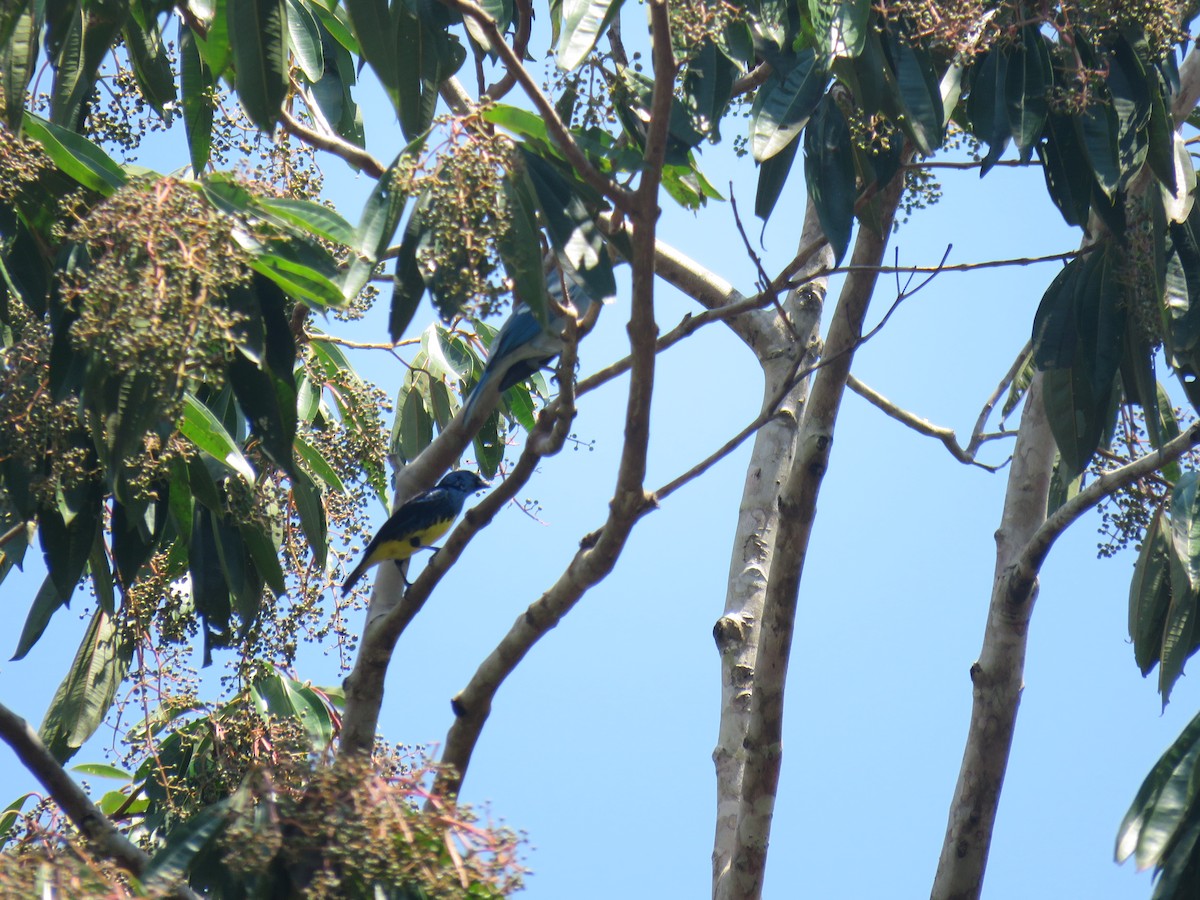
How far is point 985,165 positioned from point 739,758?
5.44ft

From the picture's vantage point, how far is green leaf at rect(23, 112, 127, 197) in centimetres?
258

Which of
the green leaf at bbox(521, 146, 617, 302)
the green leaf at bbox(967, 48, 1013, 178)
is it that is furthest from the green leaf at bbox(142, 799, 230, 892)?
the green leaf at bbox(967, 48, 1013, 178)

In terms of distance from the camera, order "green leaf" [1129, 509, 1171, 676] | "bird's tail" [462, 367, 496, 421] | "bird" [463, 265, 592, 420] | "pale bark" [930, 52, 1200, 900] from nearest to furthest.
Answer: "pale bark" [930, 52, 1200, 900], "bird's tail" [462, 367, 496, 421], "green leaf" [1129, 509, 1171, 676], "bird" [463, 265, 592, 420]

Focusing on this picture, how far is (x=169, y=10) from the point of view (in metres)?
2.60

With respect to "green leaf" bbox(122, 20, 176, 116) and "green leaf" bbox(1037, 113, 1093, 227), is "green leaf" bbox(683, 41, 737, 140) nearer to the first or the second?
"green leaf" bbox(1037, 113, 1093, 227)

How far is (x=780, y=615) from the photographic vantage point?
3104mm

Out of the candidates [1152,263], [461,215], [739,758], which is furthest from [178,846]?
[1152,263]

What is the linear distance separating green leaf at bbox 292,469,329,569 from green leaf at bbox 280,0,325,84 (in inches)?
39.6

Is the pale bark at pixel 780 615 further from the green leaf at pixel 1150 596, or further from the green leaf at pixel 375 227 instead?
the green leaf at pixel 375 227

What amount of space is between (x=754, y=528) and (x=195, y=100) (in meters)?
1.90

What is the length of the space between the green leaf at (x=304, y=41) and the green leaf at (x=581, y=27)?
108 centimetres

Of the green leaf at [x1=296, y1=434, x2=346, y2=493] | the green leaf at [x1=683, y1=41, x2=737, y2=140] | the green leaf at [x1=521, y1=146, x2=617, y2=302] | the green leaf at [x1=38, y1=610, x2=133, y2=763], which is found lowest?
the green leaf at [x1=38, y1=610, x2=133, y2=763]

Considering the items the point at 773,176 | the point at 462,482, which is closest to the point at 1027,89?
the point at 773,176

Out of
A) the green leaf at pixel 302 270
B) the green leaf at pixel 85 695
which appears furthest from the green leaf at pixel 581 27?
the green leaf at pixel 85 695
